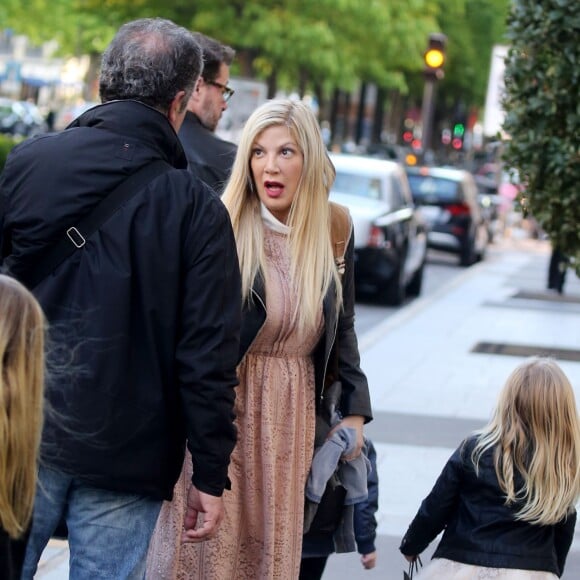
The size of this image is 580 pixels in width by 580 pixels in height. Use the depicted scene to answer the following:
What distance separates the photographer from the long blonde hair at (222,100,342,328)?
13.7ft

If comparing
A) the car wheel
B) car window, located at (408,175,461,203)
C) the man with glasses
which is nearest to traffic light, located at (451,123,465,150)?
car window, located at (408,175,461,203)

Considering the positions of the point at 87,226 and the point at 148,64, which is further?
the point at 148,64

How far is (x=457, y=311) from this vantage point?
17.0 meters

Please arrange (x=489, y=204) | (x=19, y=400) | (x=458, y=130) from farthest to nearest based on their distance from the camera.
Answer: (x=458, y=130)
(x=489, y=204)
(x=19, y=400)

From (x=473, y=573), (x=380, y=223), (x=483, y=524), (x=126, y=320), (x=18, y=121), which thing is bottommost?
(x=18, y=121)

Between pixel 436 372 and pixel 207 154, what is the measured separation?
667 cm

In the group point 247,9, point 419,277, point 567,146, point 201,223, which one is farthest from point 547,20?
point 247,9

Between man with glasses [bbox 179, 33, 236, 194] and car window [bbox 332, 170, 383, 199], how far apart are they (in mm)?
11551

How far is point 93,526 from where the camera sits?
3.33 meters

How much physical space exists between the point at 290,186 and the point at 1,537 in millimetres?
1903

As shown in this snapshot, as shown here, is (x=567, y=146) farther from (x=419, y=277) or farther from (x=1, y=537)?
(x=419, y=277)

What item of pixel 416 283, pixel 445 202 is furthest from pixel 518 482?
pixel 445 202

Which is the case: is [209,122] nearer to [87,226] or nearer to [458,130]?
[87,226]

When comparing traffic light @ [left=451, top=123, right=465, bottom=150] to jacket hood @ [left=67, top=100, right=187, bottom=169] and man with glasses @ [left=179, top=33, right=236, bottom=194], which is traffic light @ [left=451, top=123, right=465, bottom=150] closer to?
man with glasses @ [left=179, top=33, right=236, bottom=194]
